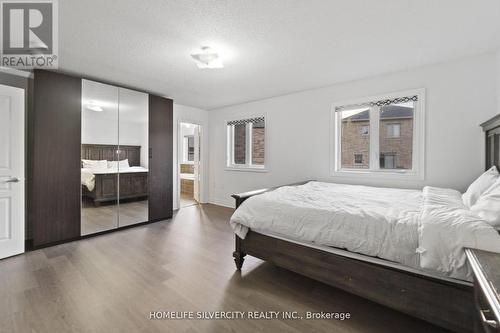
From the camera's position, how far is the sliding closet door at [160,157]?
4.06 meters

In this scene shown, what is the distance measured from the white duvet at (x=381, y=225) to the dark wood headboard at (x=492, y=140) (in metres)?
0.84

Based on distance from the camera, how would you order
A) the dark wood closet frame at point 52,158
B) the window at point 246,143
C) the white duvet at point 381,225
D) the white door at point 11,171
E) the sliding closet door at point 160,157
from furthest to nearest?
the window at point 246,143
the sliding closet door at point 160,157
the dark wood closet frame at point 52,158
the white door at point 11,171
the white duvet at point 381,225

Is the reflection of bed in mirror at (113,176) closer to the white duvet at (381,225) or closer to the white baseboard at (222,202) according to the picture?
the white baseboard at (222,202)

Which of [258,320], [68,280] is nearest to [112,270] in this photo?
[68,280]

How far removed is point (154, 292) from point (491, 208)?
8.48 ft

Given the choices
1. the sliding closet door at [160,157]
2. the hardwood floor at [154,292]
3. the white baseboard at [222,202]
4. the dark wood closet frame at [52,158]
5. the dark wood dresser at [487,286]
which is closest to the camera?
the dark wood dresser at [487,286]

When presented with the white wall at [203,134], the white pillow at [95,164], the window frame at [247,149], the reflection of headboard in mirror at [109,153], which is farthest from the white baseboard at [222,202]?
the white pillow at [95,164]

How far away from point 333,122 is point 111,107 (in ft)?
11.9

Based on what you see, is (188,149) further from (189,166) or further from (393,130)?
(393,130)

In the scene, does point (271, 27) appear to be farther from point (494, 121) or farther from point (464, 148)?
point (464, 148)

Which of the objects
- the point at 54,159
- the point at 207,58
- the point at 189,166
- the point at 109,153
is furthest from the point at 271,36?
the point at 189,166

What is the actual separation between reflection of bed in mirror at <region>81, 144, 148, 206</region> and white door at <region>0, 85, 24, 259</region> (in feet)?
2.19

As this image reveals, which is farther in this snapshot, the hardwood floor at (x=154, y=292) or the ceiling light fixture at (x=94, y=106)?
the ceiling light fixture at (x=94, y=106)

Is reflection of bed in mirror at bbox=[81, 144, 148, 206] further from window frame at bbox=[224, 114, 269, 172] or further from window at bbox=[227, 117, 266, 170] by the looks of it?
window at bbox=[227, 117, 266, 170]
